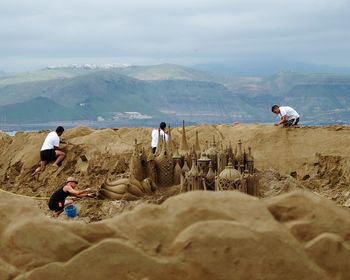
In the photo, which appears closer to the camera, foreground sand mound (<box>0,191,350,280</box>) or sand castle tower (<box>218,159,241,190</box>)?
foreground sand mound (<box>0,191,350,280</box>)

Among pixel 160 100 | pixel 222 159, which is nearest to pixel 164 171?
pixel 222 159

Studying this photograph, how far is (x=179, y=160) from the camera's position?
59.1ft

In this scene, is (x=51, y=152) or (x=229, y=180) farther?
(x=51, y=152)

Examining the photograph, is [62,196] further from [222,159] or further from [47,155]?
[47,155]

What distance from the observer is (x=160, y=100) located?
150 metres

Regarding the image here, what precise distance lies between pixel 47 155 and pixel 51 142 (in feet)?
1.68

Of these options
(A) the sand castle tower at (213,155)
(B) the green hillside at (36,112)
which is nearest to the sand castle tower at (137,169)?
(A) the sand castle tower at (213,155)

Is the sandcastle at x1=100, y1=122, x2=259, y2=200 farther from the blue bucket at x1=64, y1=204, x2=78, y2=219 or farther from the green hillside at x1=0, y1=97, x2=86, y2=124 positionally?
the green hillside at x1=0, y1=97, x2=86, y2=124

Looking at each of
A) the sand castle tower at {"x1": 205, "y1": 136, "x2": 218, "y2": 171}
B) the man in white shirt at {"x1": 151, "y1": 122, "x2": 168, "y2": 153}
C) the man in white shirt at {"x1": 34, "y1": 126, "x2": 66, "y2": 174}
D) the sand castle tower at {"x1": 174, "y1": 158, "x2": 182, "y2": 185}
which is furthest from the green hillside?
the sand castle tower at {"x1": 205, "y1": 136, "x2": 218, "y2": 171}

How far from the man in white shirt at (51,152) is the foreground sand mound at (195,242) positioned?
1194cm

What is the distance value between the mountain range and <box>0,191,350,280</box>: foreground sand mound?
10023 centimetres

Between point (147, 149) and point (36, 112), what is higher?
point (147, 149)

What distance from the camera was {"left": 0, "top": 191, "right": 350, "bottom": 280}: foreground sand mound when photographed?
28.5 feet

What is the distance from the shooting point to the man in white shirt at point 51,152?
21000 millimetres
